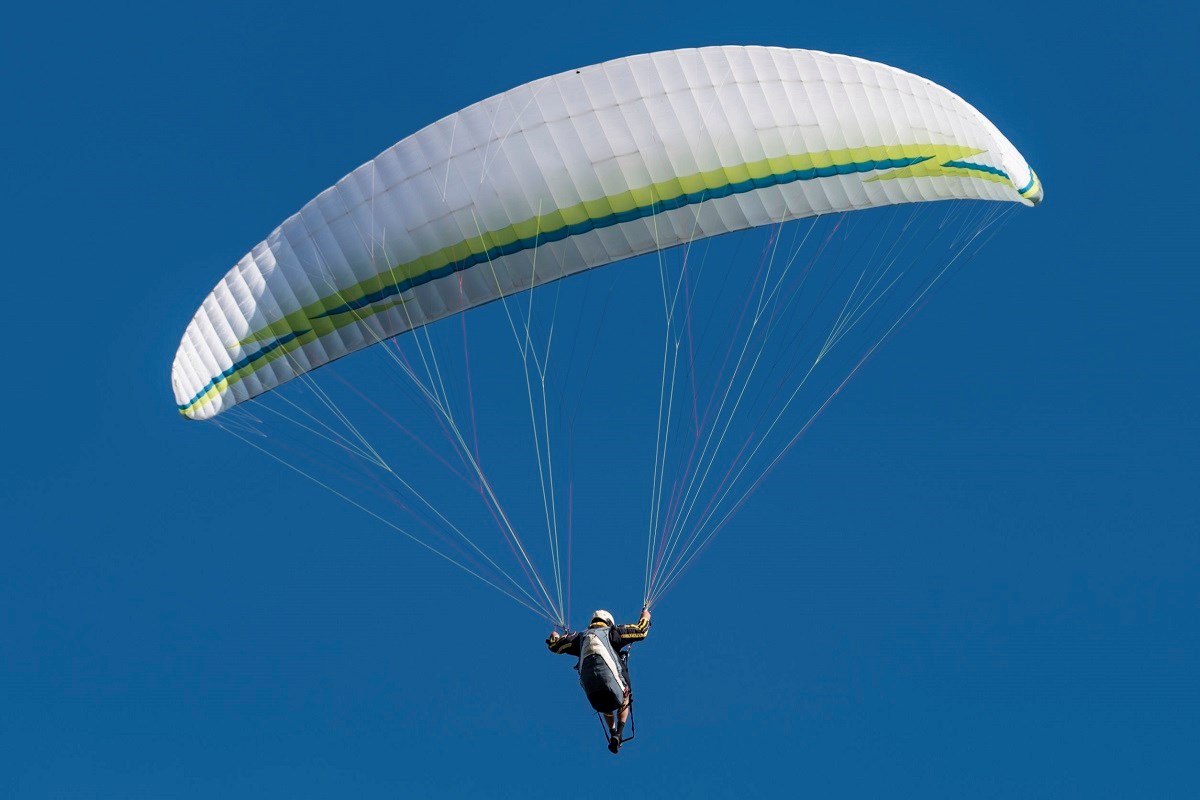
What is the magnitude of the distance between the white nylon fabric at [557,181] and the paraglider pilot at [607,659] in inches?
180

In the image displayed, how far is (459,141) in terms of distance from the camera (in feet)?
74.7

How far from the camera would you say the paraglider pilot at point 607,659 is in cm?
2208

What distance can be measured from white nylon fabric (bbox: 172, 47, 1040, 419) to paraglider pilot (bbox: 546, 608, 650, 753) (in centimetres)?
→ 458

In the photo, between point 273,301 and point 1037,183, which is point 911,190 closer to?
point 1037,183

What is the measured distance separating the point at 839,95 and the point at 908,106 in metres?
1.18

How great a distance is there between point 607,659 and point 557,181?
6.15m

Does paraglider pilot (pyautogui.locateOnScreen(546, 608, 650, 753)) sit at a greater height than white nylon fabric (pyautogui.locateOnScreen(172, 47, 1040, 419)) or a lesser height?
lesser

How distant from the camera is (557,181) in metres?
22.8

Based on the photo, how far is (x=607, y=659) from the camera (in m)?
22.2

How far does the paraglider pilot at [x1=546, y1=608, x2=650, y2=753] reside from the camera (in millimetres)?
22078

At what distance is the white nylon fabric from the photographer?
22.8m

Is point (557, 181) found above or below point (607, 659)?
above

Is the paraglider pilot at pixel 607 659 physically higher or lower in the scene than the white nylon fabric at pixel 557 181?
lower

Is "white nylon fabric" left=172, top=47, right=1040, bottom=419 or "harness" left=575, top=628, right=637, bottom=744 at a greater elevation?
"white nylon fabric" left=172, top=47, right=1040, bottom=419
